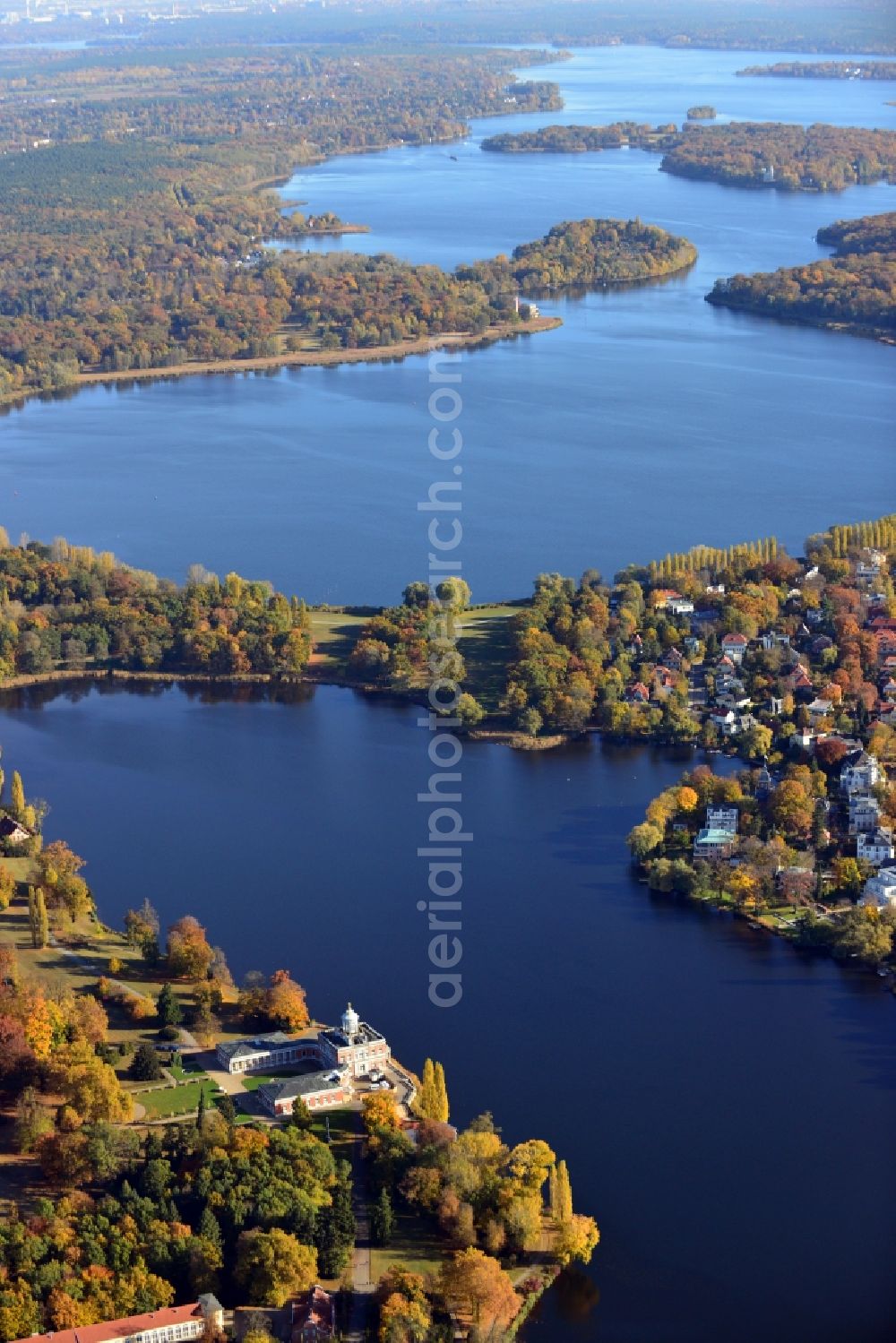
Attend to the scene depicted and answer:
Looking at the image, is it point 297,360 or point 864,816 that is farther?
point 297,360

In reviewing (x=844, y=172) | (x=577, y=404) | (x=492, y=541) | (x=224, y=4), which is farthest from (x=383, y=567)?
(x=224, y=4)

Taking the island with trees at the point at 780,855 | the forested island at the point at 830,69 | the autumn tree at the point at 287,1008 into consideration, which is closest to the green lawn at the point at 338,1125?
the autumn tree at the point at 287,1008

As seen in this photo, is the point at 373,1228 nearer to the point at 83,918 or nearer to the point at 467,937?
the point at 467,937

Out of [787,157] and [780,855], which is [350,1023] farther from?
[787,157]

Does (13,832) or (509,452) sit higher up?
(509,452)

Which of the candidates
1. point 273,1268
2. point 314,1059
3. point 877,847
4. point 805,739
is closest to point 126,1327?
point 273,1268
